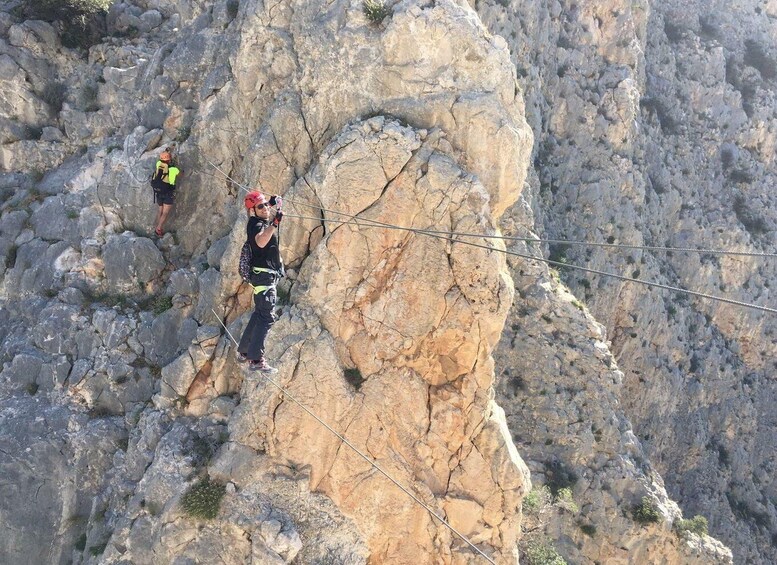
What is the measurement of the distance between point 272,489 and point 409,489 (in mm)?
3060

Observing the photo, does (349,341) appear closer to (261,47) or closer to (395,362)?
(395,362)

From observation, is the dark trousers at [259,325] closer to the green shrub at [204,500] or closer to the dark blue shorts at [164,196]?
the green shrub at [204,500]

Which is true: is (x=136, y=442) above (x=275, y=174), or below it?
below

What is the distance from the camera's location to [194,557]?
535 inches

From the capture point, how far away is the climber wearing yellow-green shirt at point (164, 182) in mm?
15594

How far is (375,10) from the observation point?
14.0m

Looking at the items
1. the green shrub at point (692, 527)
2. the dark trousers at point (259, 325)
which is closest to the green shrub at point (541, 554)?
the green shrub at point (692, 527)

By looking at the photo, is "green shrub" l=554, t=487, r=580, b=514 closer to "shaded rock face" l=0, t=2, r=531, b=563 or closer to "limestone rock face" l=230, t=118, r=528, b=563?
"shaded rock face" l=0, t=2, r=531, b=563

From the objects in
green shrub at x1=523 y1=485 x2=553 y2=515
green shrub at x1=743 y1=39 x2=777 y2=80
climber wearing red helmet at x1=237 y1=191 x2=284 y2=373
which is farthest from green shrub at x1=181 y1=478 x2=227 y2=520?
green shrub at x1=743 y1=39 x2=777 y2=80

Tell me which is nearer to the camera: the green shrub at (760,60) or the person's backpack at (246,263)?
the person's backpack at (246,263)

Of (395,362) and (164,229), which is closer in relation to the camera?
(395,362)

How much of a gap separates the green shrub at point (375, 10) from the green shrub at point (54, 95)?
34.6 feet

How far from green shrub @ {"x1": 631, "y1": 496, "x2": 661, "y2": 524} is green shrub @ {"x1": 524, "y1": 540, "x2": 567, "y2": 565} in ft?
11.7

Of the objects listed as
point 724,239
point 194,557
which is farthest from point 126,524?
point 724,239
